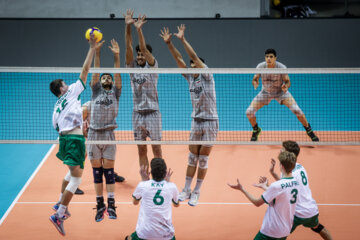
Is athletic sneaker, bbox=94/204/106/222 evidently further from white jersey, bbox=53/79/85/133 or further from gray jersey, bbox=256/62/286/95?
gray jersey, bbox=256/62/286/95

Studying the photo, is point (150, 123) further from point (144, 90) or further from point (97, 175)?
point (97, 175)

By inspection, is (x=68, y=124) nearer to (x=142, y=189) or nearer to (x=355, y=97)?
(x=142, y=189)

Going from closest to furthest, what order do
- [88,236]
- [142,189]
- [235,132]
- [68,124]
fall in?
[142,189] < [68,124] < [88,236] < [235,132]

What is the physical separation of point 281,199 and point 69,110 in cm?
343

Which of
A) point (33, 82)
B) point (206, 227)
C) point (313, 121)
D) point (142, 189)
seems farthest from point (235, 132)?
point (33, 82)

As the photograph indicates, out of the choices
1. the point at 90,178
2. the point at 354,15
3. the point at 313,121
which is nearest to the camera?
the point at 90,178

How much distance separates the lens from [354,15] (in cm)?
1969

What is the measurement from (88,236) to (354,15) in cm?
1484

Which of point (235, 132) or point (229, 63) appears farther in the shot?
point (229, 63)

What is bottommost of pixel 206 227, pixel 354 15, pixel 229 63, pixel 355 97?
pixel 206 227

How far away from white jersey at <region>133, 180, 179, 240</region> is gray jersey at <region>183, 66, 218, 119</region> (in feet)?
8.67

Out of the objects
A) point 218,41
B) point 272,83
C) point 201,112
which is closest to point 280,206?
point 201,112

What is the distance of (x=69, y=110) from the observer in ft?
26.2

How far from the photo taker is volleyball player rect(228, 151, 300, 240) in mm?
6891
